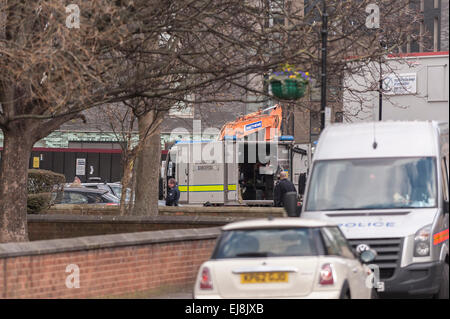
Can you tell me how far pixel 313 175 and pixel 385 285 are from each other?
2267 mm

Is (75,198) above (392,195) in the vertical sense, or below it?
below

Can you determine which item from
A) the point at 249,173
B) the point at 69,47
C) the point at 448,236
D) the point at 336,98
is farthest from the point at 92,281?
the point at 249,173

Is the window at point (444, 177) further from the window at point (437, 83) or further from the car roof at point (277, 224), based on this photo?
the window at point (437, 83)

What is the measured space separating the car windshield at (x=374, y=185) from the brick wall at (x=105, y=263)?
6.87 ft

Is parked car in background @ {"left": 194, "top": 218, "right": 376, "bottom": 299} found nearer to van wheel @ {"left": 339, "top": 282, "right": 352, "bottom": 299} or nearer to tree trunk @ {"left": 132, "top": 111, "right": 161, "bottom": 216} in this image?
van wheel @ {"left": 339, "top": 282, "right": 352, "bottom": 299}

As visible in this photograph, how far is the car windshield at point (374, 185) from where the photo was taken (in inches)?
512

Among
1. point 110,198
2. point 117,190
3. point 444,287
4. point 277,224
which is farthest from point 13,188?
point 117,190

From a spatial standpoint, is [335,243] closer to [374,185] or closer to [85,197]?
[374,185]

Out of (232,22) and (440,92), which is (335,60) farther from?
(440,92)

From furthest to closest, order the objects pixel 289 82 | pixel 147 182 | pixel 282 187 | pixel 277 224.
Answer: pixel 282 187 → pixel 147 182 → pixel 289 82 → pixel 277 224

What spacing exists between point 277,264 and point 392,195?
14.0 feet

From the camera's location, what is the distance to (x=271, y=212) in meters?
22.4

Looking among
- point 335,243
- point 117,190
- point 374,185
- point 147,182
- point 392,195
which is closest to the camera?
point 335,243

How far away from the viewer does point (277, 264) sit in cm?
924
